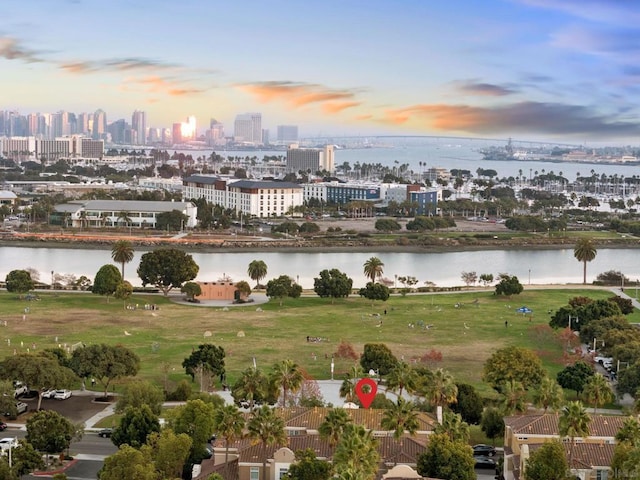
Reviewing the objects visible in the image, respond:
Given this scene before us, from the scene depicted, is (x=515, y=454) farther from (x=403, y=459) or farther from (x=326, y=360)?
(x=326, y=360)

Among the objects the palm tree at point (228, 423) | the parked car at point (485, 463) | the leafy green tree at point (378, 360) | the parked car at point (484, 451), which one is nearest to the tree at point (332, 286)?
the leafy green tree at point (378, 360)

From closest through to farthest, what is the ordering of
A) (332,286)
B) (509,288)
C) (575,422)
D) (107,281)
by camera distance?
1. (575,422)
2. (107,281)
3. (332,286)
4. (509,288)

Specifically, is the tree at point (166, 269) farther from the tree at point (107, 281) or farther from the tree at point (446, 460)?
the tree at point (446, 460)

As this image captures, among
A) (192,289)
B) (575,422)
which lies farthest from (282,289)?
(575,422)

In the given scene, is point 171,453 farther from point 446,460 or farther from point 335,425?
point 446,460

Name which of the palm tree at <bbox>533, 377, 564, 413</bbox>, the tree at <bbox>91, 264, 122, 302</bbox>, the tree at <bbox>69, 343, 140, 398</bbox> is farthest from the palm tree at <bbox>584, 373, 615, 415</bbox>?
the tree at <bbox>91, 264, 122, 302</bbox>

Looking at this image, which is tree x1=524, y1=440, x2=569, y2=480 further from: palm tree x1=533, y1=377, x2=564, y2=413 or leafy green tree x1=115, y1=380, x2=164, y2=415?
leafy green tree x1=115, y1=380, x2=164, y2=415

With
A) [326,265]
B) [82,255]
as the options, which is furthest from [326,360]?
[82,255]
